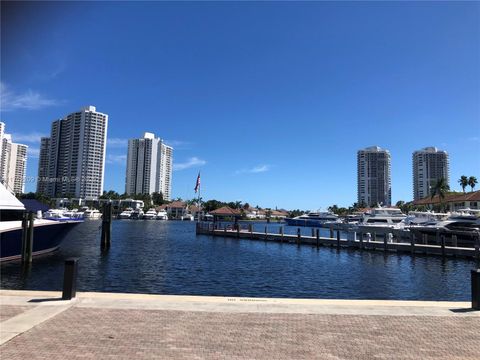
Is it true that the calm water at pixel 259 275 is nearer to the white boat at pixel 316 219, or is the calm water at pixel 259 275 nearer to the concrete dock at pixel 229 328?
the concrete dock at pixel 229 328

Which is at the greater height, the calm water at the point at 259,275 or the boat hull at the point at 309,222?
the boat hull at the point at 309,222

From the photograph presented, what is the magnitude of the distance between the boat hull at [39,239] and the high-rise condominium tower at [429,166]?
18012cm

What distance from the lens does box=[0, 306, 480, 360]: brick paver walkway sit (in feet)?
22.9

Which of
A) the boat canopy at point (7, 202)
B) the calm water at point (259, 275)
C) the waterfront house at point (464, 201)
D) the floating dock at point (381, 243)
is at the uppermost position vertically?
the waterfront house at point (464, 201)

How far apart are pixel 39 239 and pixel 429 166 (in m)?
191

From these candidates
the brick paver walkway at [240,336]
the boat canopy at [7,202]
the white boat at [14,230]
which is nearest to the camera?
the brick paver walkway at [240,336]

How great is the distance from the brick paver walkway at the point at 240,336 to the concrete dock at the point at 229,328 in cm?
→ 2

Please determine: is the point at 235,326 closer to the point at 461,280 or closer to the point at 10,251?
the point at 461,280

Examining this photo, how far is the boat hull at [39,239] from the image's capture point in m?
29.8

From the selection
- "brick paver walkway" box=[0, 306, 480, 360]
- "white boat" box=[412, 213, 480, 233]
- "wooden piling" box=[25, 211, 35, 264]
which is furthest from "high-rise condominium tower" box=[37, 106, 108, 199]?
"brick paver walkway" box=[0, 306, 480, 360]

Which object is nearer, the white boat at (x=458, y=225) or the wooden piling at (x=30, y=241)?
the wooden piling at (x=30, y=241)

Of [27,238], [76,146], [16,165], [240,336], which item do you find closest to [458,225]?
[27,238]

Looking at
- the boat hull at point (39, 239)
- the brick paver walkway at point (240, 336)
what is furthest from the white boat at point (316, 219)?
the brick paver walkway at point (240, 336)

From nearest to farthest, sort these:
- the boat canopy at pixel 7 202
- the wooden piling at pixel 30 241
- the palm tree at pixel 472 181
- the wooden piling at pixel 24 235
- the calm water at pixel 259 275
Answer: the calm water at pixel 259 275
the boat canopy at pixel 7 202
the wooden piling at pixel 24 235
the wooden piling at pixel 30 241
the palm tree at pixel 472 181
